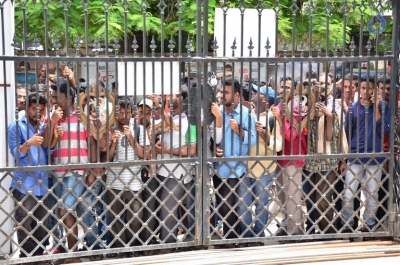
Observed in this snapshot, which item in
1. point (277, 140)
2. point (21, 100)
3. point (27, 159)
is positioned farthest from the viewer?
point (21, 100)

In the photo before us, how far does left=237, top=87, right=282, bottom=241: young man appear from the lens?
590 cm

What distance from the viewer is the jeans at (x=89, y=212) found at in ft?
18.1

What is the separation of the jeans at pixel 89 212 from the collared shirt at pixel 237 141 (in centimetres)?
119

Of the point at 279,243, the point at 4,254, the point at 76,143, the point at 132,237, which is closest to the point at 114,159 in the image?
the point at 76,143

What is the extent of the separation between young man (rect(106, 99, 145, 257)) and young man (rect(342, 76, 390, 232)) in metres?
2.07

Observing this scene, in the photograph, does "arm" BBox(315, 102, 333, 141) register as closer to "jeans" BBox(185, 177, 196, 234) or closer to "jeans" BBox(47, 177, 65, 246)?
"jeans" BBox(185, 177, 196, 234)

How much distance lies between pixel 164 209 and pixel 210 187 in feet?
1.67

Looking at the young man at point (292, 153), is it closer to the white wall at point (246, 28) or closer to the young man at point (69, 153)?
the white wall at point (246, 28)

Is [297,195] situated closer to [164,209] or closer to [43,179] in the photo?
[164,209]

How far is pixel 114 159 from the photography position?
566cm

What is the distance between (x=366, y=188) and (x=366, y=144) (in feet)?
1.45

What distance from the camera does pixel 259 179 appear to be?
5.89 m

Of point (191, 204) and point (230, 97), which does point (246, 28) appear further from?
point (191, 204)

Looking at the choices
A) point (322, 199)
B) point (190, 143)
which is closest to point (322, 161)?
point (322, 199)
